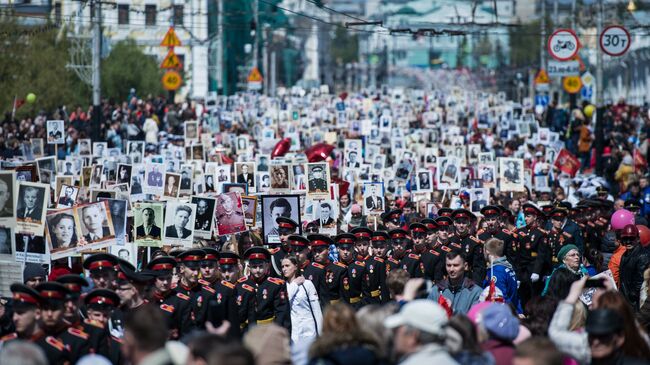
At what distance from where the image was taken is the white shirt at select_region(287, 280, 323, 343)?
50.0ft

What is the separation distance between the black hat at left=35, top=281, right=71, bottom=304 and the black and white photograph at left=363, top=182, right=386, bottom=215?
13229 mm

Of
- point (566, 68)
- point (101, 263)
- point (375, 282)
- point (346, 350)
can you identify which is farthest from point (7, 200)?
point (566, 68)

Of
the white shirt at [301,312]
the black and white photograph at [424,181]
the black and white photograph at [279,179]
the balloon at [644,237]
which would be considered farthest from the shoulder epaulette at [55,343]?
the black and white photograph at [424,181]

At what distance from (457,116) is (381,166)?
23.3 metres

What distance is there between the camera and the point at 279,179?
24.3 meters

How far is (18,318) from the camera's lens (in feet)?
35.8

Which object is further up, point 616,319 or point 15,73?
point 15,73

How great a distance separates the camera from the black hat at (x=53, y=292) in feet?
36.7

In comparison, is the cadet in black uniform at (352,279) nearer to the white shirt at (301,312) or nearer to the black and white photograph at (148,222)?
the white shirt at (301,312)

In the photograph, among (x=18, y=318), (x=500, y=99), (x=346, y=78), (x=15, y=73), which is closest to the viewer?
(x=18, y=318)

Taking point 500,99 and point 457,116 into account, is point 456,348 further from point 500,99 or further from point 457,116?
point 500,99

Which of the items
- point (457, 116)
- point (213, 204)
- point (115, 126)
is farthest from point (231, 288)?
point (457, 116)

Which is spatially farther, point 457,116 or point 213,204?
point 457,116

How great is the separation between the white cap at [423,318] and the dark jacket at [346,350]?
0.59 feet
